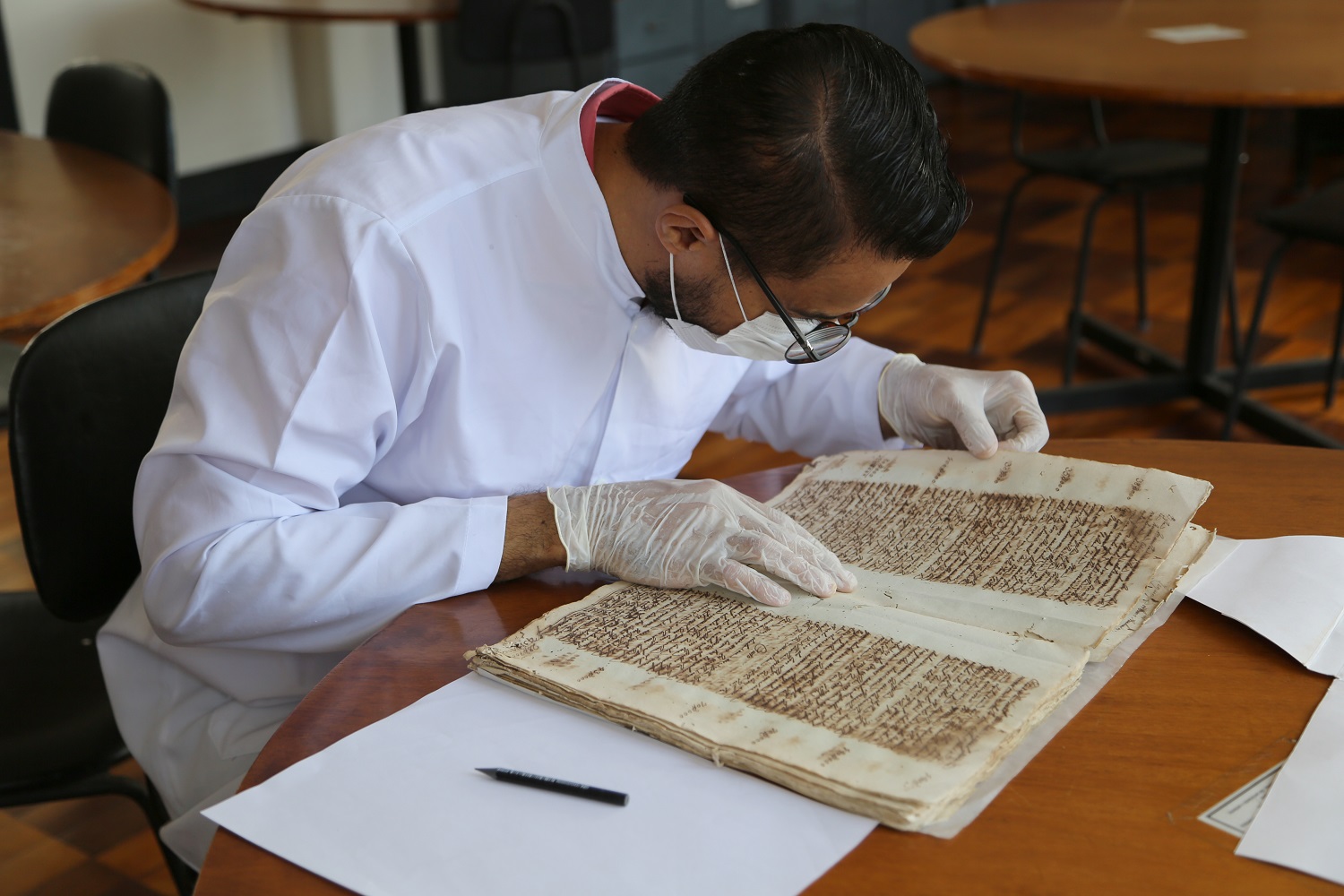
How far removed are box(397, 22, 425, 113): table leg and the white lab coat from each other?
10.1 feet

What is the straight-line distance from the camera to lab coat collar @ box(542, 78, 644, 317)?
1.08m

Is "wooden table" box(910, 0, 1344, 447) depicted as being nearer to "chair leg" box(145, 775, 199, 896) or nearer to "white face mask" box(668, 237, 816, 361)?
"white face mask" box(668, 237, 816, 361)

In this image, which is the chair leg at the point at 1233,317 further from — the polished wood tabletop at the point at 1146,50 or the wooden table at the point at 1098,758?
the wooden table at the point at 1098,758

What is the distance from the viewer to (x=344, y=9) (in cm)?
357

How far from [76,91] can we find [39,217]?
0.62m

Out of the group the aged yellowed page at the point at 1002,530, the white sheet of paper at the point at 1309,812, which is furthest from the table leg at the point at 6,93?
the white sheet of paper at the point at 1309,812

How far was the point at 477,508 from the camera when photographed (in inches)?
37.8

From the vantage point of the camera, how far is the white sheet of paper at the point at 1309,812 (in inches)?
24.7

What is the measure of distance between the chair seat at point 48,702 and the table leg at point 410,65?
291 centimetres

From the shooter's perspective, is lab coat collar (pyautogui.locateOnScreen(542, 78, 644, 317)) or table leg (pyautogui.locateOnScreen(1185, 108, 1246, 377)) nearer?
lab coat collar (pyautogui.locateOnScreen(542, 78, 644, 317))

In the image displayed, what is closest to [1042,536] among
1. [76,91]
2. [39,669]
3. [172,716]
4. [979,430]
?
[979,430]

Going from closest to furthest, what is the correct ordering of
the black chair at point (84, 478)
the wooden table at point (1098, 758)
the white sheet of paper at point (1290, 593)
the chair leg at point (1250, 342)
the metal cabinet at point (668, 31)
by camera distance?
the wooden table at point (1098, 758)
the white sheet of paper at point (1290, 593)
the black chair at point (84, 478)
the chair leg at point (1250, 342)
the metal cabinet at point (668, 31)

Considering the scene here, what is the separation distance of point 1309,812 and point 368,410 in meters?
0.70

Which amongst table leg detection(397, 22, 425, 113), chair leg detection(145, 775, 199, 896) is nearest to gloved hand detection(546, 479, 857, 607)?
chair leg detection(145, 775, 199, 896)
